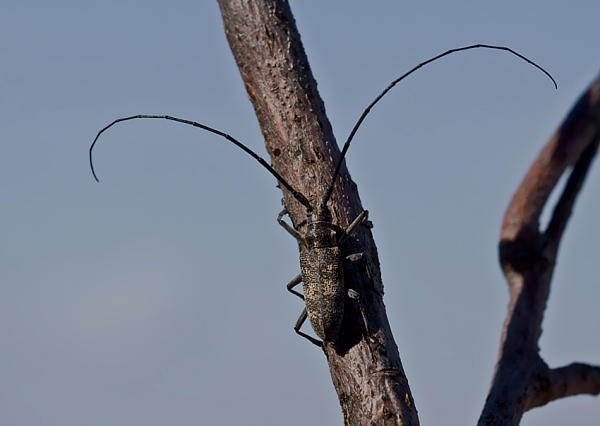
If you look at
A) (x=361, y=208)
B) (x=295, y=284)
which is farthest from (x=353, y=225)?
(x=295, y=284)

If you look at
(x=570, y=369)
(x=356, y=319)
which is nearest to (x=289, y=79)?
(x=356, y=319)

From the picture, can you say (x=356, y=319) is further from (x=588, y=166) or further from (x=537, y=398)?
(x=588, y=166)

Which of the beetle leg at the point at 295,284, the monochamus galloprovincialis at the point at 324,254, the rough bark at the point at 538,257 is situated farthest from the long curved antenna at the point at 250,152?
the rough bark at the point at 538,257

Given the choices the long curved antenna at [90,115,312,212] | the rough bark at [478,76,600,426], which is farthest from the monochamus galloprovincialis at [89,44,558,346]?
the rough bark at [478,76,600,426]

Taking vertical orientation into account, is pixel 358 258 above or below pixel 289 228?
below

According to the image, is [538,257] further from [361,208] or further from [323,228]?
[323,228]
